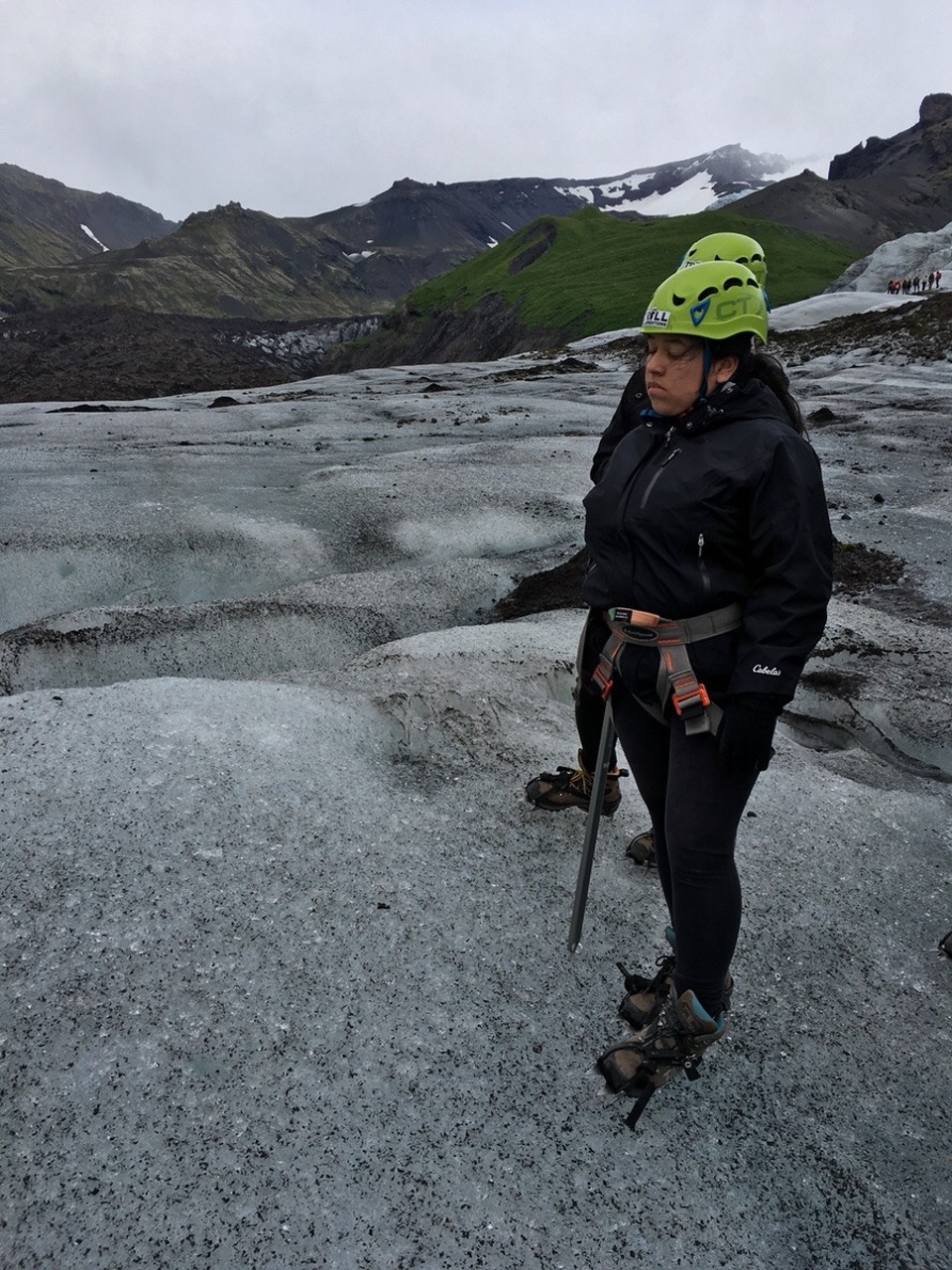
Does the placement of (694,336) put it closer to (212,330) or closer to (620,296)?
(620,296)

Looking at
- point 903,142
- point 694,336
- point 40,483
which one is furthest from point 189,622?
point 903,142

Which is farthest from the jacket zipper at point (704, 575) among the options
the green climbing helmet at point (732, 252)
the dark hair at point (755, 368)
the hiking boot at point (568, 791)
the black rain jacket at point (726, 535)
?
the hiking boot at point (568, 791)

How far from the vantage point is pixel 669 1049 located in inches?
136

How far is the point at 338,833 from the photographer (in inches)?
196

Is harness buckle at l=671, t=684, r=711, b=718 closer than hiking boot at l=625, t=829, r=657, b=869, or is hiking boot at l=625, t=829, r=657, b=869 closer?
harness buckle at l=671, t=684, r=711, b=718

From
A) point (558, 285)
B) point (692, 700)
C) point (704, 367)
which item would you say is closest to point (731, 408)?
point (704, 367)

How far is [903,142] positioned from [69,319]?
183944 mm

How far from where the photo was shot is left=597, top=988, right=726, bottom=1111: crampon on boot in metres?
3.44

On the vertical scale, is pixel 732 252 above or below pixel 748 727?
above

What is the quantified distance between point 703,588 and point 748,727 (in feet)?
1.80

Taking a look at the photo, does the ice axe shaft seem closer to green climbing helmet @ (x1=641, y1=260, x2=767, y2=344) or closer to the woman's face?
the woman's face

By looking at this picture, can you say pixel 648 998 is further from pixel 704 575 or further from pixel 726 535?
pixel 726 535

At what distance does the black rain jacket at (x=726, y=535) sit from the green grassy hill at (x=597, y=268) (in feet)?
223

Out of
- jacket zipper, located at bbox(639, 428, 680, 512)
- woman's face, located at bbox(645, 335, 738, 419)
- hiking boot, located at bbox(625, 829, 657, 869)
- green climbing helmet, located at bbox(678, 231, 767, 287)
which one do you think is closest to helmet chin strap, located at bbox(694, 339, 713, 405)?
woman's face, located at bbox(645, 335, 738, 419)
